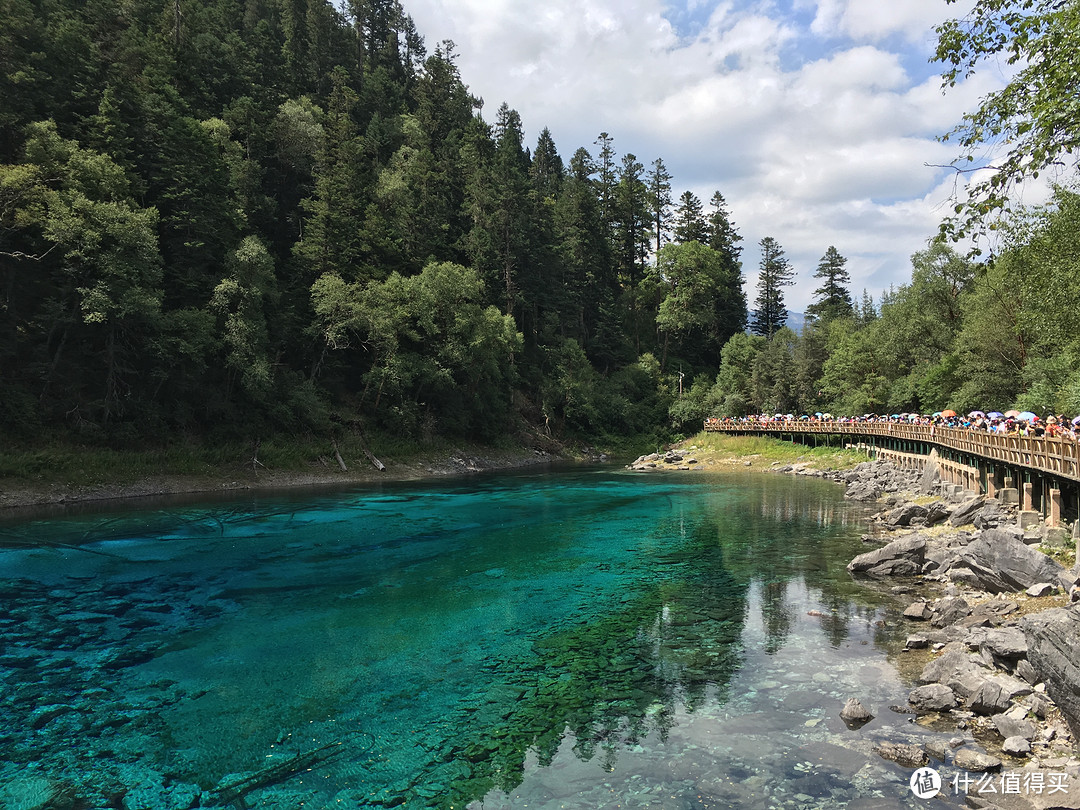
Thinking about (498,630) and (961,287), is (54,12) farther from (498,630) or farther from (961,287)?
(961,287)

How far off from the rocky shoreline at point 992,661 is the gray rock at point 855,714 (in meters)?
0.01

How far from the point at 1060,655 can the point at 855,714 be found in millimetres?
2651

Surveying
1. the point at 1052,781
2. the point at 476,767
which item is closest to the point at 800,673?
the point at 1052,781

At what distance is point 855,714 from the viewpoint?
8.53 metres

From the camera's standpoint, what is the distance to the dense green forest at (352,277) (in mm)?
32688

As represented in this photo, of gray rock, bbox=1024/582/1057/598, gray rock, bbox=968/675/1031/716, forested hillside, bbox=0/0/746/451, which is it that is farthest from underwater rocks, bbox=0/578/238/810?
forested hillside, bbox=0/0/746/451

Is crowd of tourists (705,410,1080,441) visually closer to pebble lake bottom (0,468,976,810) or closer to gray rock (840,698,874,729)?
pebble lake bottom (0,468,976,810)

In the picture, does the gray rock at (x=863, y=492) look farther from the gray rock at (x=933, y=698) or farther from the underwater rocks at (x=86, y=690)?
the underwater rocks at (x=86, y=690)

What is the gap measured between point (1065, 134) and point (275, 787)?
13.5 meters

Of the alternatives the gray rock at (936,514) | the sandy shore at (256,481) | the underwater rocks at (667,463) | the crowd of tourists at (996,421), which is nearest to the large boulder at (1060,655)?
the crowd of tourists at (996,421)

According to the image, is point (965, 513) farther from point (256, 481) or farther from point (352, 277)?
point (352, 277)

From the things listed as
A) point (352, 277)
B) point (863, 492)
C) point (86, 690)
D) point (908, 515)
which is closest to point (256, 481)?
point (352, 277)

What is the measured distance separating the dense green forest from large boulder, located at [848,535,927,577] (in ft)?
32.6

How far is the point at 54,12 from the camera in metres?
41.7
